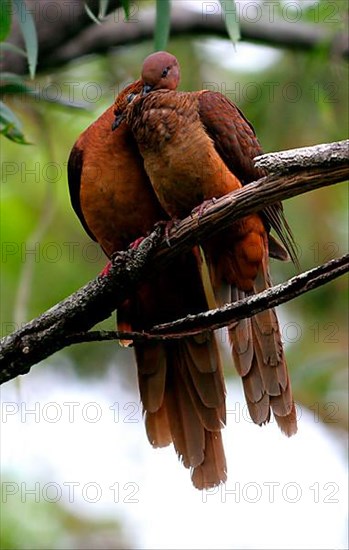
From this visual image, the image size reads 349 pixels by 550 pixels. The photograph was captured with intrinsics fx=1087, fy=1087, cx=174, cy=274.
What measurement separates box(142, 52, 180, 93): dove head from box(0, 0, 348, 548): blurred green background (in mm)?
2642

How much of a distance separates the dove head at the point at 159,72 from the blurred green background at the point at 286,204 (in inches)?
104

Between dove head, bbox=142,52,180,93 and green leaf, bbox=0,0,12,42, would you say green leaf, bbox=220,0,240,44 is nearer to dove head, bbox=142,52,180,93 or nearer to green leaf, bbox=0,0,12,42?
dove head, bbox=142,52,180,93

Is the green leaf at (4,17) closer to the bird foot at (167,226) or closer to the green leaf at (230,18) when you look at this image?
the green leaf at (230,18)

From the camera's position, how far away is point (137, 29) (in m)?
7.22

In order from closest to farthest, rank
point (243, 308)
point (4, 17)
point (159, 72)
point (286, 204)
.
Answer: point (243, 308), point (159, 72), point (4, 17), point (286, 204)

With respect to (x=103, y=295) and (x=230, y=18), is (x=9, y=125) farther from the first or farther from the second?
(x=103, y=295)

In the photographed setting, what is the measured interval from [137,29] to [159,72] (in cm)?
266

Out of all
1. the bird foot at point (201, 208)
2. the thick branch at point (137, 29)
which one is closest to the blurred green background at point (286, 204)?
the thick branch at point (137, 29)

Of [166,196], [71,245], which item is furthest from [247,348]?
[71,245]

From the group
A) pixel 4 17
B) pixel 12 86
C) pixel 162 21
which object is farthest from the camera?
pixel 12 86

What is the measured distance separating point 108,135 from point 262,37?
9.61 feet

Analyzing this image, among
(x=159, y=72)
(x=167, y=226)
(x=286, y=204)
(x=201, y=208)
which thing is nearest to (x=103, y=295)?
(x=167, y=226)

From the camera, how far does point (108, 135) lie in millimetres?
4797

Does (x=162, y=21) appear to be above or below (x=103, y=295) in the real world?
above
